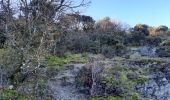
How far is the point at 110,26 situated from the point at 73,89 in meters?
20.7

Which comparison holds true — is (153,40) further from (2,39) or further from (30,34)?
(30,34)

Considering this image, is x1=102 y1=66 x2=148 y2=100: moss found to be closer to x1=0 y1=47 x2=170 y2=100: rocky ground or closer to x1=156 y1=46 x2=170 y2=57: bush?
x1=0 y1=47 x2=170 y2=100: rocky ground

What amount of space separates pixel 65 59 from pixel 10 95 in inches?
311

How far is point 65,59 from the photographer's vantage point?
23781 millimetres

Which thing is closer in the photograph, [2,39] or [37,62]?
[37,62]

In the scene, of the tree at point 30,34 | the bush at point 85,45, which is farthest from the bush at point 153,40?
the tree at point 30,34

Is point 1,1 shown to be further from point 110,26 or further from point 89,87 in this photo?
point 110,26

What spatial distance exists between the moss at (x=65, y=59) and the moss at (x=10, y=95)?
4.85 metres

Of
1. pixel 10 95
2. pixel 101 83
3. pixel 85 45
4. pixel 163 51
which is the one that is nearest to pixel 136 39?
pixel 163 51

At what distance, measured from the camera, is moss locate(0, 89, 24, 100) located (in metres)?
16.0

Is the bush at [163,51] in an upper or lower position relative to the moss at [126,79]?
upper

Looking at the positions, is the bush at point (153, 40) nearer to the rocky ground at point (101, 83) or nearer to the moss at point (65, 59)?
the moss at point (65, 59)

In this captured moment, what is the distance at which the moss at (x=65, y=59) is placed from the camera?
21859mm

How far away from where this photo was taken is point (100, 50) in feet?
93.7
